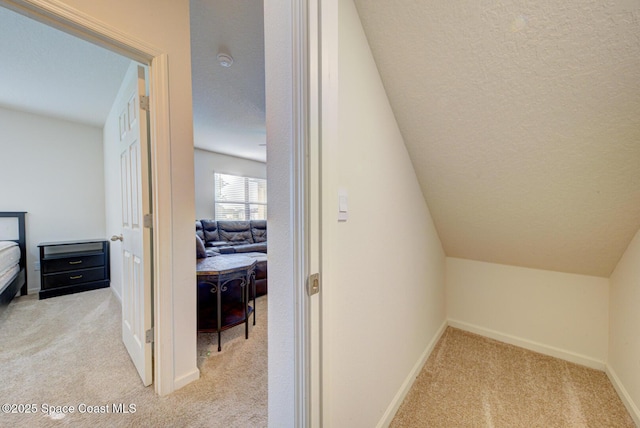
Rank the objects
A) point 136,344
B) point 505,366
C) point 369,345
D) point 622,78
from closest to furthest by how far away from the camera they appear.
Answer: point 622,78, point 369,345, point 136,344, point 505,366

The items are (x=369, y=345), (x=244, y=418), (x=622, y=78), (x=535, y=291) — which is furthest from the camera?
(x=535, y=291)

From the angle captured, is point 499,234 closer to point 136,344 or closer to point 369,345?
point 369,345

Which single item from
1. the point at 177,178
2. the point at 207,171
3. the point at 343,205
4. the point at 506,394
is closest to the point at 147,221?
the point at 177,178

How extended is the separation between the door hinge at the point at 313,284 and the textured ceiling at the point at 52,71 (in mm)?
2594

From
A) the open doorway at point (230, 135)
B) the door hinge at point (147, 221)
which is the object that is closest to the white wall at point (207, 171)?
the open doorway at point (230, 135)

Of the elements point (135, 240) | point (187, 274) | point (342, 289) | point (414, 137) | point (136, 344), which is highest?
point (414, 137)

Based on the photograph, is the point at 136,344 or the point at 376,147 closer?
the point at 376,147

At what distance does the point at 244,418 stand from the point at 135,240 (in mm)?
1301

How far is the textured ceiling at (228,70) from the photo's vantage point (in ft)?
4.95

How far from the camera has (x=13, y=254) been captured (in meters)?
2.75

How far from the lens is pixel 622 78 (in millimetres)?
879

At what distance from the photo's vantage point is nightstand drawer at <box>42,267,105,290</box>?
9.95 feet

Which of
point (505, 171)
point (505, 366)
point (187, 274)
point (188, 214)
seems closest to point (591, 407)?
Answer: point (505, 366)

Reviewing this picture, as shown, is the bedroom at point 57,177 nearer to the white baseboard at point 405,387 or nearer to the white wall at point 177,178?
the white wall at point 177,178
